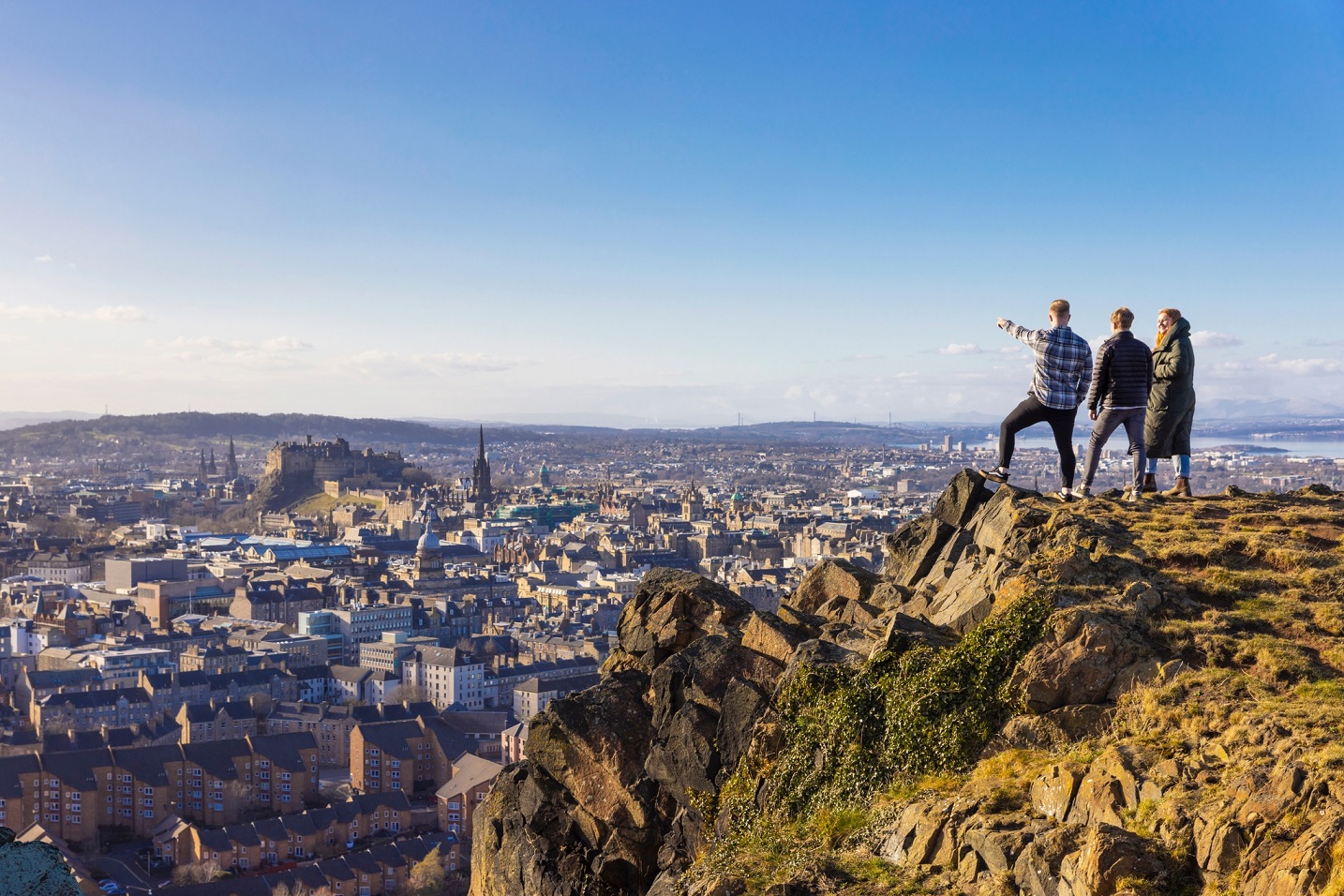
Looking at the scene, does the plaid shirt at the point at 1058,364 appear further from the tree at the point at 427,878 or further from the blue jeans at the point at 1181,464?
the tree at the point at 427,878

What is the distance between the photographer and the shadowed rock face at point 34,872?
6.53 meters

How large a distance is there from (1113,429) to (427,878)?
38.5m

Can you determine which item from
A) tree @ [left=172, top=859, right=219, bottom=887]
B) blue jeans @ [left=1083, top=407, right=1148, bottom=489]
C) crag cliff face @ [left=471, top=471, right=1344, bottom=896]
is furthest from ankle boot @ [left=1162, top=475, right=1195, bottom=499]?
tree @ [left=172, top=859, right=219, bottom=887]

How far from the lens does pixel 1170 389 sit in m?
14.9

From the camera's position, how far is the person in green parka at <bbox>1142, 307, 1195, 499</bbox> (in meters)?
14.9

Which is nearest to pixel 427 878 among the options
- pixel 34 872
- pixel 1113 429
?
pixel 1113 429

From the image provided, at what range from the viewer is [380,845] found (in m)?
52.1

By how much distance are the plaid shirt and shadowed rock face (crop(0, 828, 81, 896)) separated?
1052 cm

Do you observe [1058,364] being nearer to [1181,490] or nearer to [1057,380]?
[1057,380]

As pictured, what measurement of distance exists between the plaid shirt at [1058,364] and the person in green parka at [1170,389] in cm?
91

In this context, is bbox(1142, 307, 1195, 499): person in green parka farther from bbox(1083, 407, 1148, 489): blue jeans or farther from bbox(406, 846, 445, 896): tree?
bbox(406, 846, 445, 896): tree

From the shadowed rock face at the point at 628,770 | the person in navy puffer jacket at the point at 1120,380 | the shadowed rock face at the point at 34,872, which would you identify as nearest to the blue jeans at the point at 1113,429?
the person in navy puffer jacket at the point at 1120,380

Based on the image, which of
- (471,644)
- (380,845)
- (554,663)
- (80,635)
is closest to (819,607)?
(380,845)

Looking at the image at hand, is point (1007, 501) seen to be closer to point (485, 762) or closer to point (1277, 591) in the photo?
point (1277, 591)
